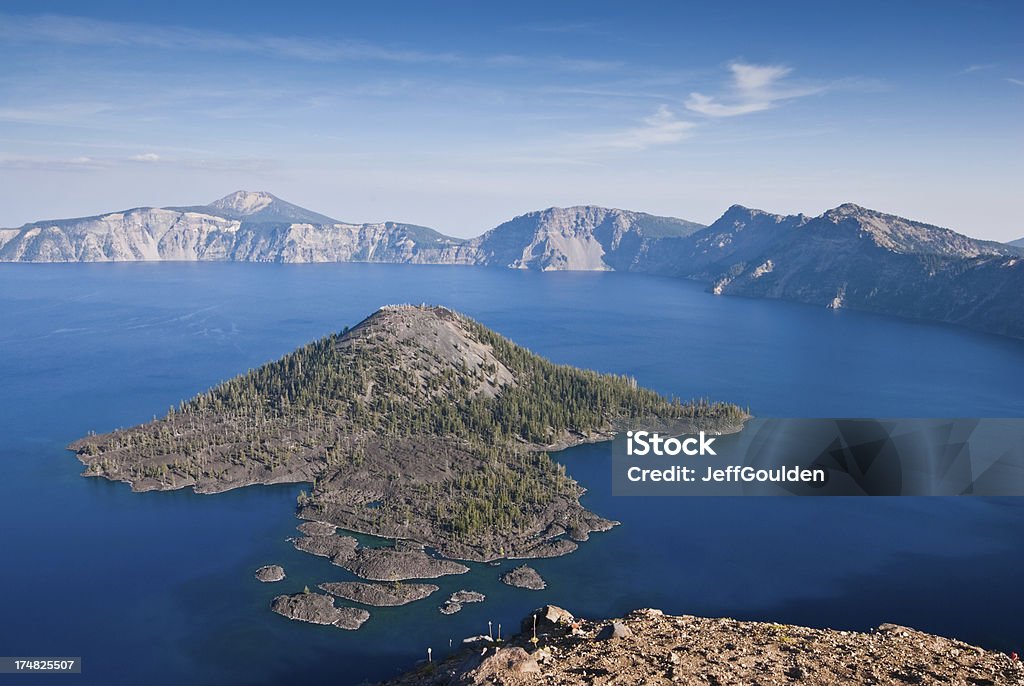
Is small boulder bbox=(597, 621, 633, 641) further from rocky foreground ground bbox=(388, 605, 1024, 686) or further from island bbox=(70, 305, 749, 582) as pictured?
island bbox=(70, 305, 749, 582)

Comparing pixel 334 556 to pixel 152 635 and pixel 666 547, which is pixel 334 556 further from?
pixel 666 547

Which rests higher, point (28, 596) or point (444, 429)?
point (444, 429)

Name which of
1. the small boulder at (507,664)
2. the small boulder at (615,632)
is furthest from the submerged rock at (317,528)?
the small boulder at (507,664)

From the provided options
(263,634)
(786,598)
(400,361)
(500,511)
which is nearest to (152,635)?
(263,634)

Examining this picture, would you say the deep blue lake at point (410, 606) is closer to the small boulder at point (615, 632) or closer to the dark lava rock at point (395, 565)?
the dark lava rock at point (395, 565)

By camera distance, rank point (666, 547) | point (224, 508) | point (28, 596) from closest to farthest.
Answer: point (28, 596)
point (666, 547)
point (224, 508)

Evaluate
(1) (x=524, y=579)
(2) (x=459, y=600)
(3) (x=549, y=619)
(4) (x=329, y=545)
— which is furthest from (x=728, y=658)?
(4) (x=329, y=545)

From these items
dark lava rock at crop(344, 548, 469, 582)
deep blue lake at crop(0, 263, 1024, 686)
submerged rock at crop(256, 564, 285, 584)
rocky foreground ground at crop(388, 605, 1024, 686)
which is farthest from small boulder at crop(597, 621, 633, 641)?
submerged rock at crop(256, 564, 285, 584)

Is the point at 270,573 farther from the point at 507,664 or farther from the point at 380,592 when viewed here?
the point at 507,664
